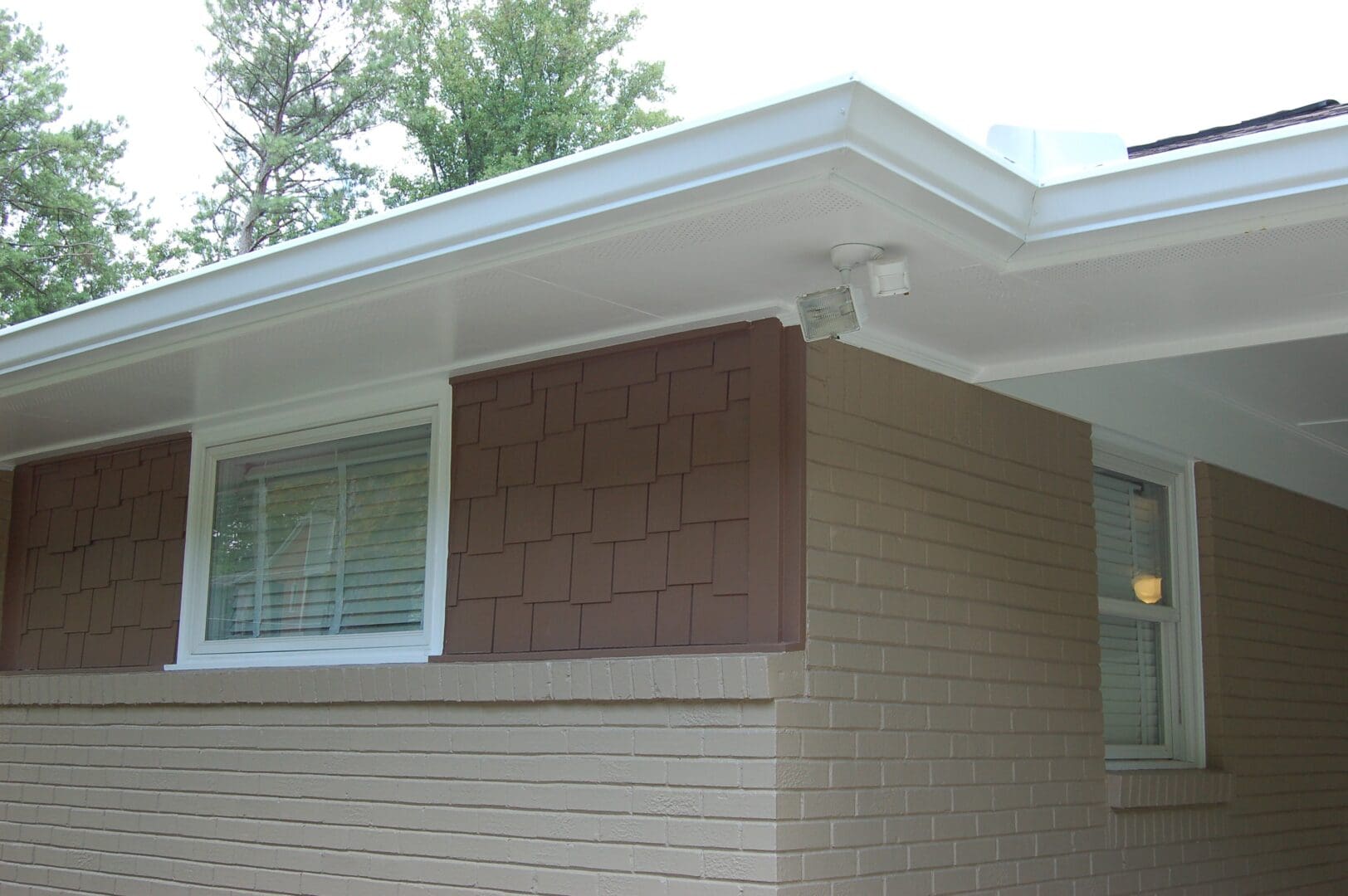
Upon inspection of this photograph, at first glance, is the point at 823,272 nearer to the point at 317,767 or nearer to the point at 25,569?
the point at 317,767

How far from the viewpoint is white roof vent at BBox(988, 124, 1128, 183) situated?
377 centimetres

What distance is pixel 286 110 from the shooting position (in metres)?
24.6

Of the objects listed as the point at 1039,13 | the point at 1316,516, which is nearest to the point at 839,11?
the point at 1039,13

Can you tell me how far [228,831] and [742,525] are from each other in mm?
2529

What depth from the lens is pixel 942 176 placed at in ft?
11.0

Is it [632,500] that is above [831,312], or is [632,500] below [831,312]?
below

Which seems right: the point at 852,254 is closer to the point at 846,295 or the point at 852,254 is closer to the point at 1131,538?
the point at 846,295

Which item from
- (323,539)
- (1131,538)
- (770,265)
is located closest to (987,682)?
(1131,538)

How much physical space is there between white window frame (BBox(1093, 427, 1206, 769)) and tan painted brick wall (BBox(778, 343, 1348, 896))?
0.07m

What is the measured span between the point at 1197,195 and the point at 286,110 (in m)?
23.2

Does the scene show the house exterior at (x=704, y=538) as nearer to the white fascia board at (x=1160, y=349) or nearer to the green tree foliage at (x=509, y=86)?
the white fascia board at (x=1160, y=349)

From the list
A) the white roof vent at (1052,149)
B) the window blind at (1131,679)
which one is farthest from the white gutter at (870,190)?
the window blind at (1131,679)

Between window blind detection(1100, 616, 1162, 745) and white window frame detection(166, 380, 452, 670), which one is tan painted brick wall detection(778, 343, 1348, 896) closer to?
window blind detection(1100, 616, 1162, 745)

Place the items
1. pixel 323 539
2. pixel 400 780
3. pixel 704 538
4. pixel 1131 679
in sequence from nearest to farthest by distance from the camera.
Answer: pixel 704 538, pixel 400 780, pixel 323 539, pixel 1131 679
